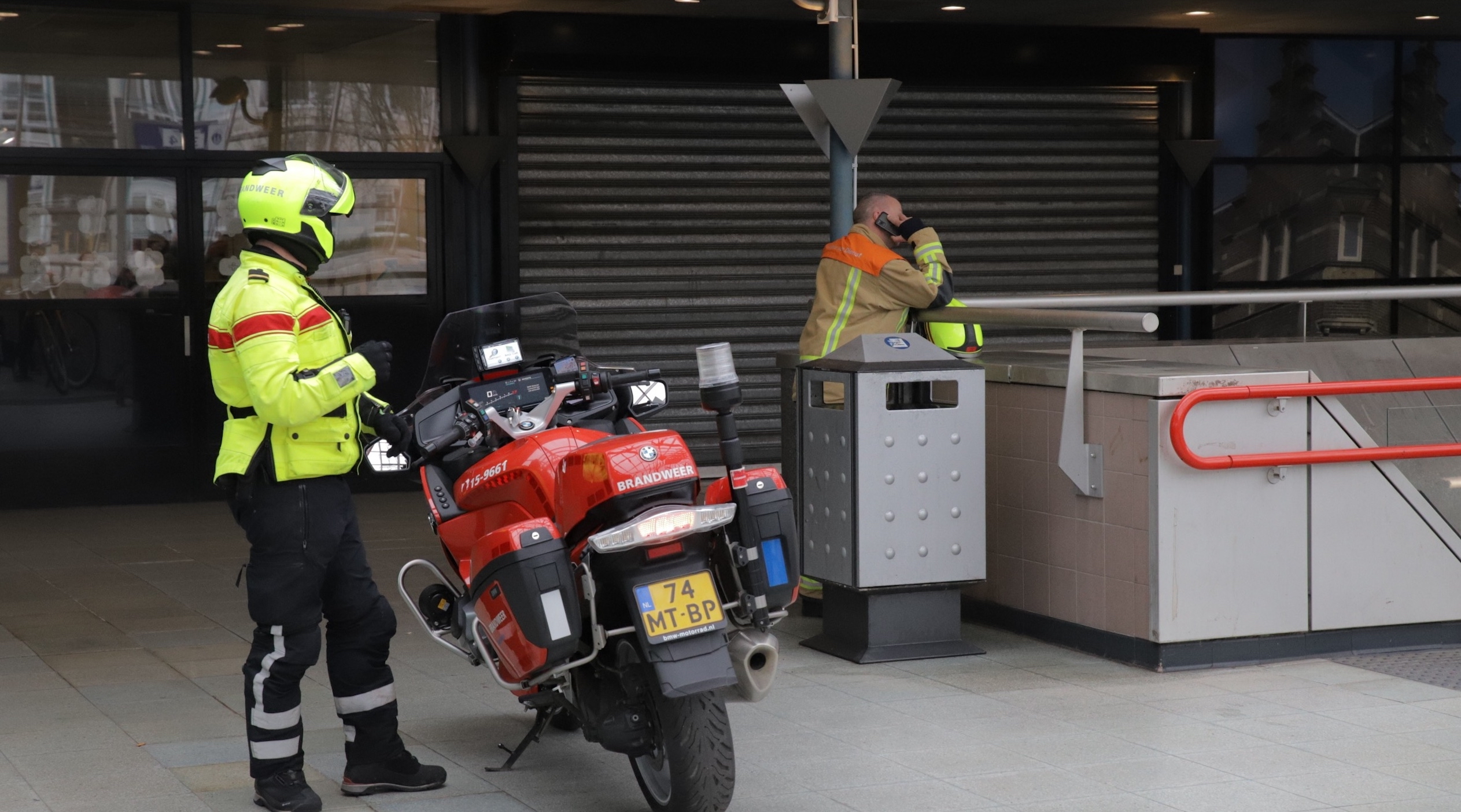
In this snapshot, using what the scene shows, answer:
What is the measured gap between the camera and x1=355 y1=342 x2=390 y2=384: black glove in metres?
4.55

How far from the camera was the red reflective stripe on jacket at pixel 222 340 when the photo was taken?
463 cm

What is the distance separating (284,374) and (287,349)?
0.08 metres

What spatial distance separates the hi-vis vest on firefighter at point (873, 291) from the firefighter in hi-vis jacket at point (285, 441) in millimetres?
3081

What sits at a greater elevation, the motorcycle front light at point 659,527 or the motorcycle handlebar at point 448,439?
the motorcycle handlebar at point 448,439

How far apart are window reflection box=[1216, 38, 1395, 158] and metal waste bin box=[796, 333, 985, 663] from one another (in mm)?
7859

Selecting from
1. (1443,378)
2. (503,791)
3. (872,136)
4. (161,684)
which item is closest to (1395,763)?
(1443,378)

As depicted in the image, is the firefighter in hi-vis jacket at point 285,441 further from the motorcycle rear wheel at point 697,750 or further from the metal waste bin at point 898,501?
the metal waste bin at point 898,501

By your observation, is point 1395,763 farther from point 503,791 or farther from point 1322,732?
point 503,791

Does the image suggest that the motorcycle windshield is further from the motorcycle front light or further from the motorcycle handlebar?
the motorcycle front light

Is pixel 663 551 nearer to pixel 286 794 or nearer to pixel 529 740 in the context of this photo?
pixel 529 740

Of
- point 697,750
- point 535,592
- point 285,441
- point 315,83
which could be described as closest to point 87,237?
point 315,83

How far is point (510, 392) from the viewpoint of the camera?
494cm

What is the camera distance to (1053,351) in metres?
7.51

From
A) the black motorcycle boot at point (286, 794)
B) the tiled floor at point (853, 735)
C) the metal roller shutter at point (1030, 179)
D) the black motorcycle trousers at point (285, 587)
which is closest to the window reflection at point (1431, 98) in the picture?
the metal roller shutter at point (1030, 179)
